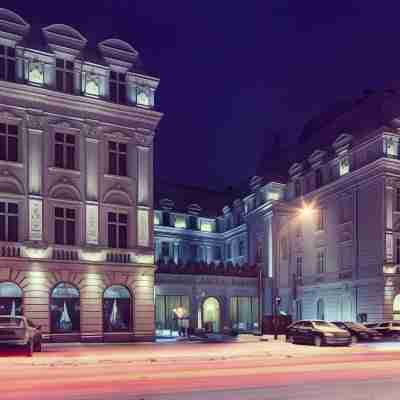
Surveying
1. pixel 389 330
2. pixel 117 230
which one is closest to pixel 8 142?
pixel 117 230

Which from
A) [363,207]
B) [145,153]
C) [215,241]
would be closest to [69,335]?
[145,153]

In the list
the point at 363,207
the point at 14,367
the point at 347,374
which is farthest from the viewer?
the point at 363,207

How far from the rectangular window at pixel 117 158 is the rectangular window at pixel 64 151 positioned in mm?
2325

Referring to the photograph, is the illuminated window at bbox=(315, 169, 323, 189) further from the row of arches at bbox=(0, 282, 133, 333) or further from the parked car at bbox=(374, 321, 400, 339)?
the row of arches at bbox=(0, 282, 133, 333)

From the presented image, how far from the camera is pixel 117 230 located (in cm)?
3419

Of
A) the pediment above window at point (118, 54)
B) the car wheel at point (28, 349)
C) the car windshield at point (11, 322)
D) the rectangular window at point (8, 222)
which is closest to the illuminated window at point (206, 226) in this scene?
the pediment above window at point (118, 54)

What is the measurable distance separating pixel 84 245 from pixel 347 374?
1951cm

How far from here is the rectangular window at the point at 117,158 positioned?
114 feet

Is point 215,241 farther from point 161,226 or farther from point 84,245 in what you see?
point 84,245

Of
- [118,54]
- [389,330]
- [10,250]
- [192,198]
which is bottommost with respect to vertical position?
[389,330]

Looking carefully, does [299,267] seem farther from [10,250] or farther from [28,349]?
[28,349]

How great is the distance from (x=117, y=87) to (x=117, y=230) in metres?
8.82

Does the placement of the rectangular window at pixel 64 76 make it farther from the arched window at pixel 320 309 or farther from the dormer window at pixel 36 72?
the arched window at pixel 320 309

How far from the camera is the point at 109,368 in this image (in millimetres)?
19344
